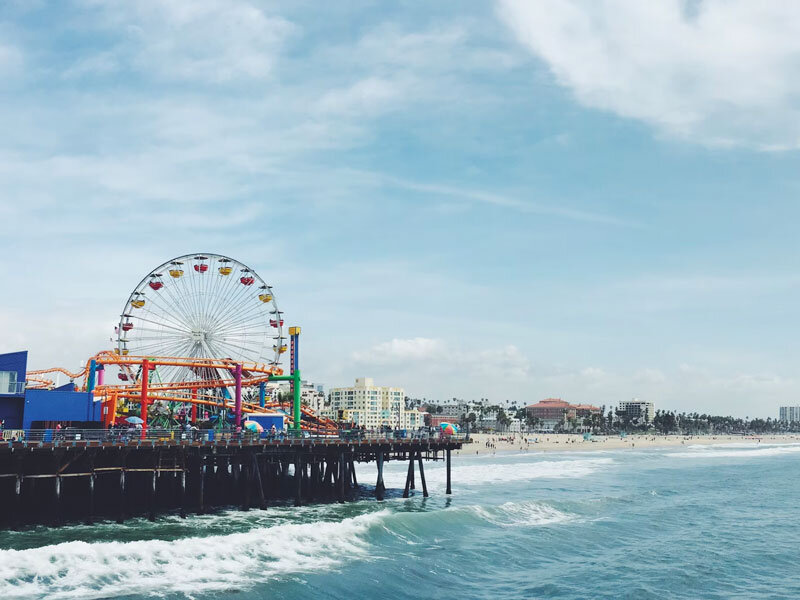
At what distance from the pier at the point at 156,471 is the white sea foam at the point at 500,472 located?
13909 mm

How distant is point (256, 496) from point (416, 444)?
13.0 metres

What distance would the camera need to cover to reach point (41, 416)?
152ft

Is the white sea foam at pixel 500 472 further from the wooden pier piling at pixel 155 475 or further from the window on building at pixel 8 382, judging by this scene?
the window on building at pixel 8 382

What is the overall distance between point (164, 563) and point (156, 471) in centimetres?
1201

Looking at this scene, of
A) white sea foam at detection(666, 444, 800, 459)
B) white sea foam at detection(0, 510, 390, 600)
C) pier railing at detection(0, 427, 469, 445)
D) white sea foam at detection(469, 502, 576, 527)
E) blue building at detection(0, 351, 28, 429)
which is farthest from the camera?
white sea foam at detection(666, 444, 800, 459)

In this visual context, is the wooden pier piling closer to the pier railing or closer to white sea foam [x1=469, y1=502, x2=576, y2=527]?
the pier railing

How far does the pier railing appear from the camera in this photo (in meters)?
42.2

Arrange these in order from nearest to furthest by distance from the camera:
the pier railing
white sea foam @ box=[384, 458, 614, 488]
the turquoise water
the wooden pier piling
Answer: the turquoise water < the wooden pier piling < the pier railing < white sea foam @ box=[384, 458, 614, 488]

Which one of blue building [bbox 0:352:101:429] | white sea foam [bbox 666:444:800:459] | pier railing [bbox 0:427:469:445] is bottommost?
white sea foam [bbox 666:444:800:459]

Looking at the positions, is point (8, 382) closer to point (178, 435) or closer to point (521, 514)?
point (178, 435)

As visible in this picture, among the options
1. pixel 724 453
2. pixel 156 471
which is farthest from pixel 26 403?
pixel 724 453

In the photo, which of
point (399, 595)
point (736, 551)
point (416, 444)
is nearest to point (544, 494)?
point (416, 444)

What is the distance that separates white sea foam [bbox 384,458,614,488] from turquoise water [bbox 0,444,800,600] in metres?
17.0

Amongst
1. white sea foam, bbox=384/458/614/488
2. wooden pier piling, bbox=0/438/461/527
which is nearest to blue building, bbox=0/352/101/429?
wooden pier piling, bbox=0/438/461/527
